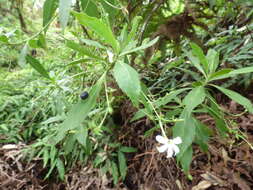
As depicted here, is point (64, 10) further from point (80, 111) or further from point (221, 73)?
point (221, 73)

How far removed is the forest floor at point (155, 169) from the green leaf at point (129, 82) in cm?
50

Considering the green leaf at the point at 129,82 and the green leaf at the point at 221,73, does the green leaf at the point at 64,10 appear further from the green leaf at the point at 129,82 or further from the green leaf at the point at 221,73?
the green leaf at the point at 221,73

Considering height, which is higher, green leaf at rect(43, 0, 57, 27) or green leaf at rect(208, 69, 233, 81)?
green leaf at rect(43, 0, 57, 27)

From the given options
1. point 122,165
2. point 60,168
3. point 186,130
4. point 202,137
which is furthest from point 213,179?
point 60,168

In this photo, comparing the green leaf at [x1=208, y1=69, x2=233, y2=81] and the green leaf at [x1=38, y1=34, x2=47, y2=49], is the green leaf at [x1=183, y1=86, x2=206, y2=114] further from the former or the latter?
the green leaf at [x1=38, y1=34, x2=47, y2=49]

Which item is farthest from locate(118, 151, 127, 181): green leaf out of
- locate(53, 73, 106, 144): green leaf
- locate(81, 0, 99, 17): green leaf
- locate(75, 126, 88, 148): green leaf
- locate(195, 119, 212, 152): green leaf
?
locate(81, 0, 99, 17): green leaf

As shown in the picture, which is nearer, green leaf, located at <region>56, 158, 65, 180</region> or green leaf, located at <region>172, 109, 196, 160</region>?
green leaf, located at <region>172, 109, 196, 160</region>

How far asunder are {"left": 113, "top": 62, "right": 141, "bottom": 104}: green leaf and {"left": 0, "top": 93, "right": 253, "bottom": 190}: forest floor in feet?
1.63

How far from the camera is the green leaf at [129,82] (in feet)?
1.54

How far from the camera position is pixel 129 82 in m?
0.48

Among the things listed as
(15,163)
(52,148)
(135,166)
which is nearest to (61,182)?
(52,148)

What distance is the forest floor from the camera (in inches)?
37.1

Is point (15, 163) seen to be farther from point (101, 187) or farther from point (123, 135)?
point (123, 135)

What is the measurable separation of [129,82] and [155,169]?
74cm
